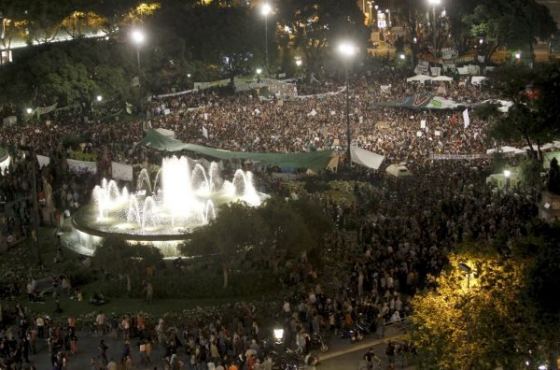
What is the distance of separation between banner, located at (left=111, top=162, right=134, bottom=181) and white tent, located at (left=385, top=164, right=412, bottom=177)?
1161cm

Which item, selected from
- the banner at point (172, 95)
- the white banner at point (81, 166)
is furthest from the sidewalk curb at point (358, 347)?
the banner at point (172, 95)

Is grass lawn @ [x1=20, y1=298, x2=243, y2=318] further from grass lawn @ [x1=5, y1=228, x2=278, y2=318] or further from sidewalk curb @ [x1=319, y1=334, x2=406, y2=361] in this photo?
sidewalk curb @ [x1=319, y1=334, x2=406, y2=361]

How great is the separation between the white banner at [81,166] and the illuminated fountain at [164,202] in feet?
7.86

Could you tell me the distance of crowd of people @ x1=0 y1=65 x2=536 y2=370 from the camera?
26.0 m

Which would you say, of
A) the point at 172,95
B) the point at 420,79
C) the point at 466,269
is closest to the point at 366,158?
the point at 466,269

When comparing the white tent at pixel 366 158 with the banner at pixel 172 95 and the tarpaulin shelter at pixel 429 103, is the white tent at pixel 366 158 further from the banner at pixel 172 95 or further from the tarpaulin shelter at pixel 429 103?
the banner at pixel 172 95

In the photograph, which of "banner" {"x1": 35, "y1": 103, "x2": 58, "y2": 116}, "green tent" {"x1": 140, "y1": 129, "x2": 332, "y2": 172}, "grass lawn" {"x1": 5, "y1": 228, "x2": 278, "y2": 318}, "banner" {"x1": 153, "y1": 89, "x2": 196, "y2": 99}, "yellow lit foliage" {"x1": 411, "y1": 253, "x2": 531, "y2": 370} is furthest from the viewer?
"banner" {"x1": 153, "y1": 89, "x2": 196, "y2": 99}

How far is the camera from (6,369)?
24531 mm

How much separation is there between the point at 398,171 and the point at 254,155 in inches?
275

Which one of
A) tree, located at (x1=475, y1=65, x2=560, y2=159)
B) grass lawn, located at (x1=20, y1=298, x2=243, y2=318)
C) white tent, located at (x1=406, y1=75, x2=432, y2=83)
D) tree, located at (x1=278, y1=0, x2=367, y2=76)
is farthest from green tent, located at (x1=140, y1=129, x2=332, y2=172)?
tree, located at (x1=278, y1=0, x2=367, y2=76)

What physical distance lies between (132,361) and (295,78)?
56156 mm

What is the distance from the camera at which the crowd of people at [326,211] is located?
1022 inches

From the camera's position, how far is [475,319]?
20.4 m

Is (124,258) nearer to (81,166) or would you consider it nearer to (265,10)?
(81,166)
